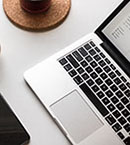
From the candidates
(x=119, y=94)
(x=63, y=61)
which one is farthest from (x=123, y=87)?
(x=63, y=61)

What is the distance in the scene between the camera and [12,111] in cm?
75

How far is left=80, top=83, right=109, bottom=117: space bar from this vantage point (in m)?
0.75

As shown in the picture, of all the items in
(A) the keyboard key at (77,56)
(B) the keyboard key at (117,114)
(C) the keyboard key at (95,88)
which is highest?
(A) the keyboard key at (77,56)

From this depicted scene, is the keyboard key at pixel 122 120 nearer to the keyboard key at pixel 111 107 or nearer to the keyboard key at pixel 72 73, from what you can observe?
the keyboard key at pixel 111 107

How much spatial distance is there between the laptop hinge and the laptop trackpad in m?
0.10

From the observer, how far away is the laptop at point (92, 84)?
739 millimetres

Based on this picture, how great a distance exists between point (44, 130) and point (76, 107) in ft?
0.24

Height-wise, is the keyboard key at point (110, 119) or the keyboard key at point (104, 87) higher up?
the keyboard key at point (104, 87)

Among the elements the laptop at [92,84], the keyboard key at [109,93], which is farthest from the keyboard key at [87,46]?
the keyboard key at [109,93]

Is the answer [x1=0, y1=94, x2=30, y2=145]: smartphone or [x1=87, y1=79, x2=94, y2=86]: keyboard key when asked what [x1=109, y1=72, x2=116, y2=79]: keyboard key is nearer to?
[x1=87, y1=79, x2=94, y2=86]: keyboard key

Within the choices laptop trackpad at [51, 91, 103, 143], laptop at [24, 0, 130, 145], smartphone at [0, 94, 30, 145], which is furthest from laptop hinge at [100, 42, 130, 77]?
smartphone at [0, 94, 30, 145]

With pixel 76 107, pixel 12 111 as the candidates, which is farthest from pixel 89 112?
pixel 12 111

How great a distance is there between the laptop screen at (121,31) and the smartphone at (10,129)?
0.80ft

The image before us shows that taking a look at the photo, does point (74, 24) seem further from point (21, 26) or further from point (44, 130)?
point (44, 130)
